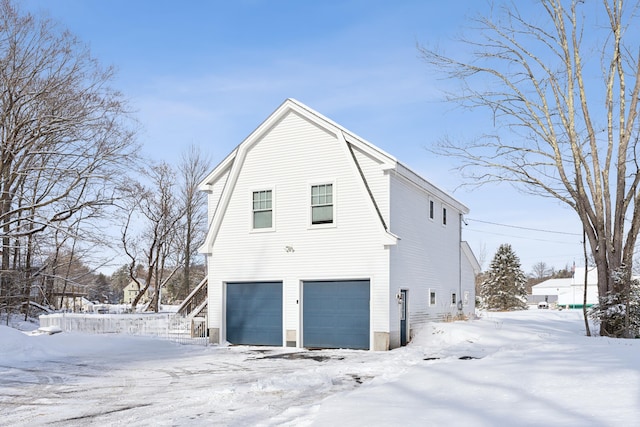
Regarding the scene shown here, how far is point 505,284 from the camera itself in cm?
5131

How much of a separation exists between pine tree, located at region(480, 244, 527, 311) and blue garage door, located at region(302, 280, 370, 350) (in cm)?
3715

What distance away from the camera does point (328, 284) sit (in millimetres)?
17469

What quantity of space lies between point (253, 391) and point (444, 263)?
14.6m

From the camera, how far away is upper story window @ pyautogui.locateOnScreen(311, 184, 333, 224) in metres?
17.6

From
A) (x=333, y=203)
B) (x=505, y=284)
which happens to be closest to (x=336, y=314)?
(x=333, y=203)

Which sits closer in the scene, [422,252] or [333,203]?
[333,203]

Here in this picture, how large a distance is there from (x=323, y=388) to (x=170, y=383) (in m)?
3.13

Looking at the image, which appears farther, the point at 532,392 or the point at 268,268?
the point at 268,268

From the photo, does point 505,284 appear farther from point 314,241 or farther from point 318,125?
point 318,125

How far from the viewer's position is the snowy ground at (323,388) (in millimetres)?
6207

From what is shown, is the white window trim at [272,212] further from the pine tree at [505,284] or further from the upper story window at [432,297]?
the pine tree at [505,284]

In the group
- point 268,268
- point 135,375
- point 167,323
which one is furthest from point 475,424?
point 167,323

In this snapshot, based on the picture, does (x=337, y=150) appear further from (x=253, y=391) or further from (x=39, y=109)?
(x=39, y=109)

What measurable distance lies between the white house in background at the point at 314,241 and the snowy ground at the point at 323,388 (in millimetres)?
2048
